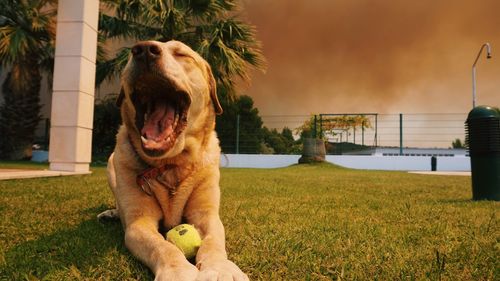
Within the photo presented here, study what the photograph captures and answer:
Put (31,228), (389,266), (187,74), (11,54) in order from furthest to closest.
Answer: (11,54) → (31,228) → (187,74) → (389,266)

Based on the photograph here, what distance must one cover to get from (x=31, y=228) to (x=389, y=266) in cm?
237

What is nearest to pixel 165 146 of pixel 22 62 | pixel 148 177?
pixel 148 177

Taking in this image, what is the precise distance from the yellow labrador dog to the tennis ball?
0.08m

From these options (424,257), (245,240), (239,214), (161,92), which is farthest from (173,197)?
(424,257)

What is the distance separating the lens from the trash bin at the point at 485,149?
14.4ft

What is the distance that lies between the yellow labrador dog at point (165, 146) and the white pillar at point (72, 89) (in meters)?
6.42

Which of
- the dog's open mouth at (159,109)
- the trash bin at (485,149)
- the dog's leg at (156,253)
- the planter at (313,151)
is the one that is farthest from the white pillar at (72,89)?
the planter at (313,151)

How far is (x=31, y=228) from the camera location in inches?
105

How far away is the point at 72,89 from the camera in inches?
331

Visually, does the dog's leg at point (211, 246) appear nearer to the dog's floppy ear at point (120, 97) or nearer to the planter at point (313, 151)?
the dog's floppy ear at point (120, 97)

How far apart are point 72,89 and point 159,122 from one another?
6.96 m

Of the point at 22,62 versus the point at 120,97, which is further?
the point at 22,62

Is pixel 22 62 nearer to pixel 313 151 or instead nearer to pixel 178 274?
pixel 313 151

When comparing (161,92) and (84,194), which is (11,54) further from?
(161,92)
